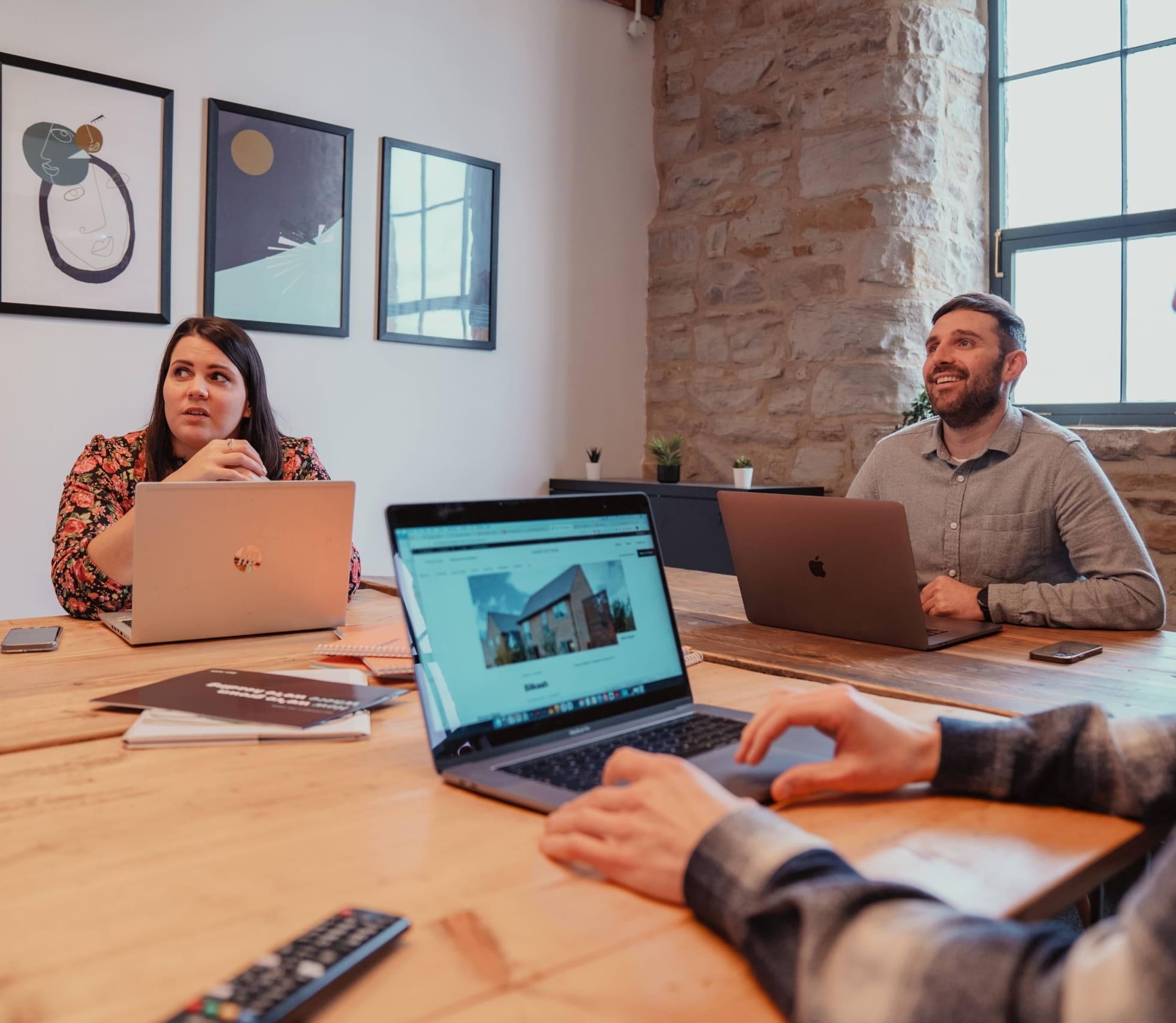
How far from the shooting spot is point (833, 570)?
167 cm

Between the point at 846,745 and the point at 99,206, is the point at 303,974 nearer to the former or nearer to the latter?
the point at 846,745

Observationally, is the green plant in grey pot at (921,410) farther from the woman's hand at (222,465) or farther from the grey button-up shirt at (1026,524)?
the woman's hand at (222,465)

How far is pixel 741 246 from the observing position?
4.20m

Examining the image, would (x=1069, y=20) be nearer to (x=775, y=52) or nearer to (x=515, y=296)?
(x=775, y=52)

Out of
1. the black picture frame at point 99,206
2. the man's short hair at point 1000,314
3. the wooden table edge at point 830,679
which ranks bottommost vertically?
the wooden table edge at point 830,679

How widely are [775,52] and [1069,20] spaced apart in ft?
3.50

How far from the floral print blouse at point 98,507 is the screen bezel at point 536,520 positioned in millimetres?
962

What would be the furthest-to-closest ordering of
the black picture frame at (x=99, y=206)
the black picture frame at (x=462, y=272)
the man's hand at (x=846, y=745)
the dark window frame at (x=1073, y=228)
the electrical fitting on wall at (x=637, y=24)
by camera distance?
the electrical fitting on wall at (x=637, y=24), the black picture frame at (x=462, y=272), the dark window frame at (x=1073, y=228), the black picture frame at (x=99, y=206), the man's hand at (x=846, y=745)

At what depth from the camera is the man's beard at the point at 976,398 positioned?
2352 mm

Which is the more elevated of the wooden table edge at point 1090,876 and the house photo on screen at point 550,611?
the house photo on screen at point 550,611

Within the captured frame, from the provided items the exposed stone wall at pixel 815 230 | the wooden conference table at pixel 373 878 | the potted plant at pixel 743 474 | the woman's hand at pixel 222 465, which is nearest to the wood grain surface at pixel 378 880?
the wooden conference table at pixel 373 878

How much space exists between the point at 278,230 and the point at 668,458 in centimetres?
Answer: 175

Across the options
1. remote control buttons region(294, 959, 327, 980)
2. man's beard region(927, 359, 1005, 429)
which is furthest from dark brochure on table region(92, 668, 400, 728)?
man's beard region(927, 359, 1005, 429)

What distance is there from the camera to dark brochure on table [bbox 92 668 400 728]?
3.66ft
